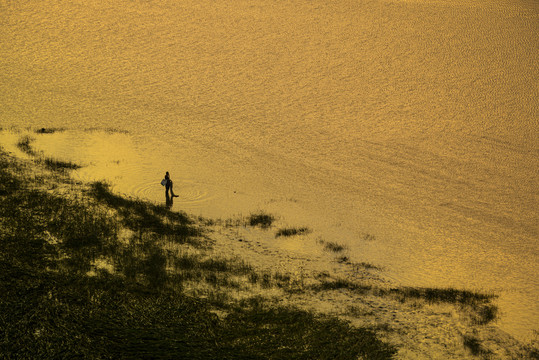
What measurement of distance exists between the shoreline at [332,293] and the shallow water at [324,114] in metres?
1.00

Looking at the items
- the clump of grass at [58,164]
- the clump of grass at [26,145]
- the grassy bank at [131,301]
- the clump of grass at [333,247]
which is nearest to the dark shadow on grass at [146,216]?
the grassy bank at [131,301]

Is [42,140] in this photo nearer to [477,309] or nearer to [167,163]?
A: [167,163]

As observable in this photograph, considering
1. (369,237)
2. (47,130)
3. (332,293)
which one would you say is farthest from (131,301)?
(47,130)

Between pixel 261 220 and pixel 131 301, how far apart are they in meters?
7.39

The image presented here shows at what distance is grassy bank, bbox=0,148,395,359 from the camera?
1209 centimetres

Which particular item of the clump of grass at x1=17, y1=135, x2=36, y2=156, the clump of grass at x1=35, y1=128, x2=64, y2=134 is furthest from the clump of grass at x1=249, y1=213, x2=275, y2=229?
the clump of grass at x1=35, y1=128, x2=64, y2=134

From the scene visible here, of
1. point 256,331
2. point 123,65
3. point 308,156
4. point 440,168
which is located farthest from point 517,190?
point 123,65

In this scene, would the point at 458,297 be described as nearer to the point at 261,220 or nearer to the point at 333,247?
the point at 333,247

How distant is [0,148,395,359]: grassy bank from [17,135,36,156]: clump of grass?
250 inches

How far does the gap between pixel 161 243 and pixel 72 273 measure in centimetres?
321

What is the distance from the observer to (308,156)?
→ 95.4 feet

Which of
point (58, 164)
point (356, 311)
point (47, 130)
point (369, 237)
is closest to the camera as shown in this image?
point (356, 311)

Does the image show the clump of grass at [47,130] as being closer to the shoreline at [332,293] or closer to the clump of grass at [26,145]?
the clump of grass at [26,145]

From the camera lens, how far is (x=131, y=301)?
13.5 meters
